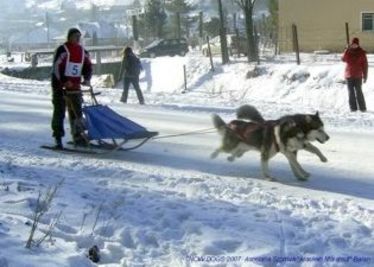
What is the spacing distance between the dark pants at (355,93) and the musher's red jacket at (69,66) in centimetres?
816

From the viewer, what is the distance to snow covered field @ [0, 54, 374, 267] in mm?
5250

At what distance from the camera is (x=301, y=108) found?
1812 centimetres

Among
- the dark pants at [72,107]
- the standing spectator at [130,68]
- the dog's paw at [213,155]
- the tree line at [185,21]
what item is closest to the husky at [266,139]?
the dog's paw at [213,155]

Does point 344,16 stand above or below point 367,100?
above

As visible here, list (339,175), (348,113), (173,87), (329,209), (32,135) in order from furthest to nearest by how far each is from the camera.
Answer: (173,87), (348,113), (32,135), (339,175), (329,209)

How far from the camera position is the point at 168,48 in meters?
48.1

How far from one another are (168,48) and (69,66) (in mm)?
38374

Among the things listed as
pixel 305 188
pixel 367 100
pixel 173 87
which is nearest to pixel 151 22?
pixel 173 87

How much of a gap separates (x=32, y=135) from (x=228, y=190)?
5692 millimetres

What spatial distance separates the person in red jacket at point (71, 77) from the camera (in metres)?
9.96

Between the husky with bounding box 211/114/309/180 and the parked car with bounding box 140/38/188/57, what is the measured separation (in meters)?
37.5

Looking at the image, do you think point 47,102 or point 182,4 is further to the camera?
point 182,4

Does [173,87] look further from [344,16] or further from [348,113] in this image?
[348,113]

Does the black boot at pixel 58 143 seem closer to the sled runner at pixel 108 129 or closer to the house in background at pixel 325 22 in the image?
the sled runner at pixel 108 129
